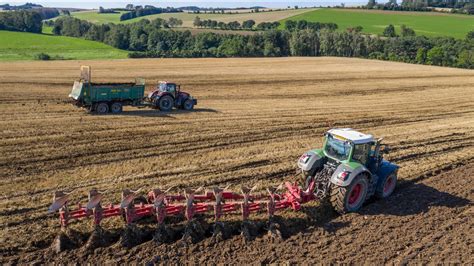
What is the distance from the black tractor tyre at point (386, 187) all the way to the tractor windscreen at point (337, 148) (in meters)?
1.34

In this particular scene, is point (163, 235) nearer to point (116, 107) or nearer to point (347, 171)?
point (347, 171)

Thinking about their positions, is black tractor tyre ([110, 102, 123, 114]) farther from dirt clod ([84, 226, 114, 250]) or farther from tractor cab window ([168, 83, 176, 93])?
dirt clod ([84, 226, 114, 250])

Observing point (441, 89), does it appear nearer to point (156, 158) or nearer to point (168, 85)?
point (168, 85)

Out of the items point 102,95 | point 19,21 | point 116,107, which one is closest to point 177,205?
point 102,95

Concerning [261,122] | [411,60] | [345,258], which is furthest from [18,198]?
[411,60]

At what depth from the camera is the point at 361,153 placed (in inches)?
428

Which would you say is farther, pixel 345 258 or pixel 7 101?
pixel 7 101

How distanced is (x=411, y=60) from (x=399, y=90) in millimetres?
34151

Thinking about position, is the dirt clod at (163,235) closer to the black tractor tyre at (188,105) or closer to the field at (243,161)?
the field at (243,161)

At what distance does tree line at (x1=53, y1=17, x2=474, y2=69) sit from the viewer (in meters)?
62.7

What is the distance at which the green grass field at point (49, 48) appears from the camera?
51969 millimetres

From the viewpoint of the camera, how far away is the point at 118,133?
1714 cm

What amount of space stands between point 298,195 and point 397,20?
342 ft

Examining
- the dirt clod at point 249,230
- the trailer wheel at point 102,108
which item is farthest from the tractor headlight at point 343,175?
the trailer wheel at point 102,108
